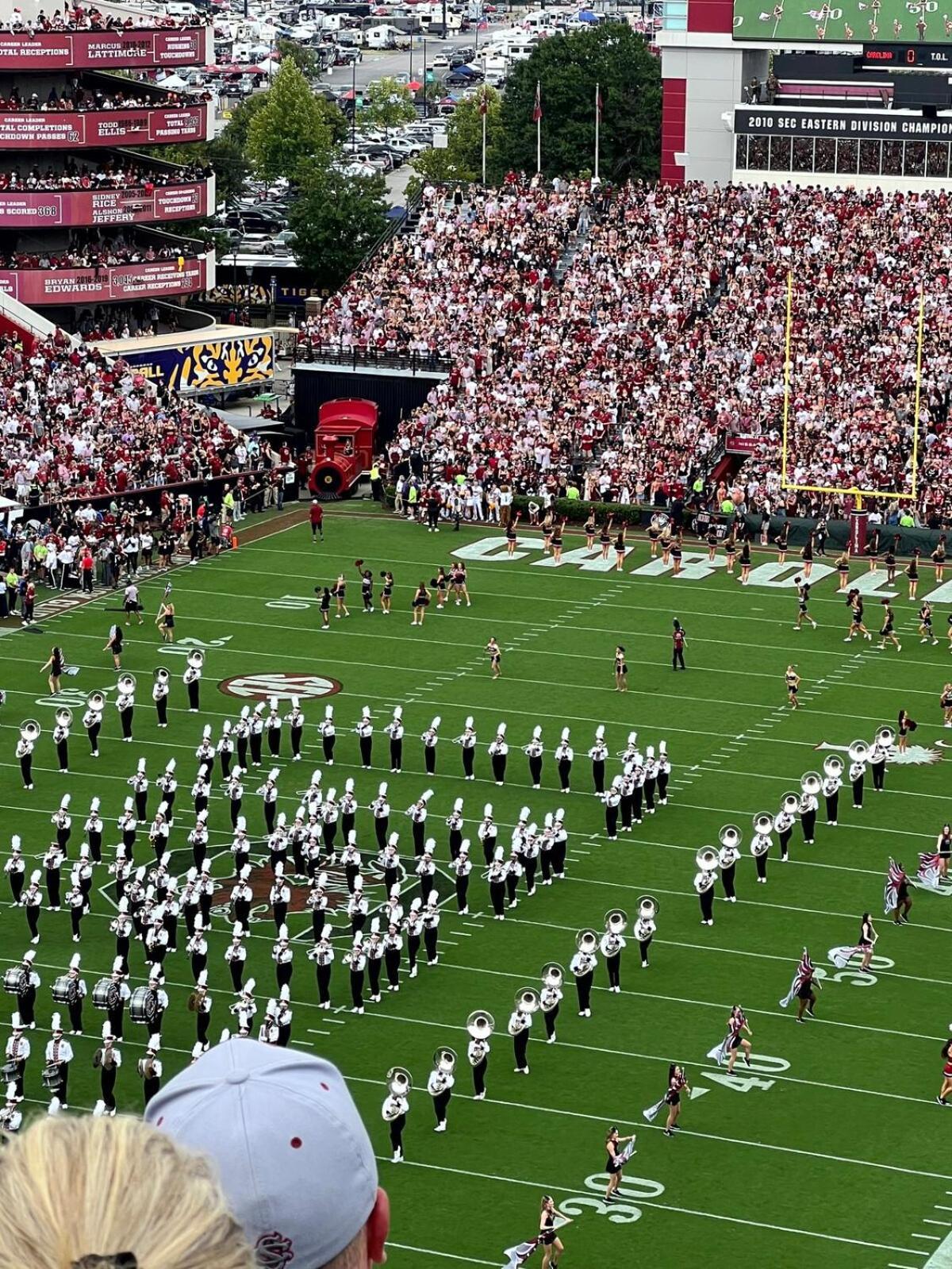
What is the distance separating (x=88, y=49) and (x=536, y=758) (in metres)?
24.8

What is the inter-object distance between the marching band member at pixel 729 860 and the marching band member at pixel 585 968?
3.09 m

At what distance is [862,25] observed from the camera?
50.2 m

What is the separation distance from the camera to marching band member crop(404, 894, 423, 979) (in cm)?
2206

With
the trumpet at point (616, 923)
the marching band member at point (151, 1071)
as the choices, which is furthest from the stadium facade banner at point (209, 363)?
the marching band member at point (151, 1071)

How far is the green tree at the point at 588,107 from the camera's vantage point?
6731 cm

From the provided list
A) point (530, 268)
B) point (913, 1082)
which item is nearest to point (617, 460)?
point (530, 268)

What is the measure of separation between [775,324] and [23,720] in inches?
738

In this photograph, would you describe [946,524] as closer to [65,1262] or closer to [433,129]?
[65,1262]

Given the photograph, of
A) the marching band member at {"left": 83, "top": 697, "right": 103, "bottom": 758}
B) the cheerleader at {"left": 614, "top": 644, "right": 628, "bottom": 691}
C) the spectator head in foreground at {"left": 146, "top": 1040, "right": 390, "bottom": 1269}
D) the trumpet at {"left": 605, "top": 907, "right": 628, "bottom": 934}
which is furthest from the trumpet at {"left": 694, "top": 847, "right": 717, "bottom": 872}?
the spectator head in foreground at {"left": 146, "top": 1040, "right": 390, "bottom": 1269}

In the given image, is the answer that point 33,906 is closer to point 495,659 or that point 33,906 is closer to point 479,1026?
point 479,1026

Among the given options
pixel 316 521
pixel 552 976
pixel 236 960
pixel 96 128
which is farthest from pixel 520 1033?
pixel 96 128

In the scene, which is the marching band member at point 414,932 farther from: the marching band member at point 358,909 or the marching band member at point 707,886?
the marching band member at point 707,886

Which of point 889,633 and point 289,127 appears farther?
point 289,127

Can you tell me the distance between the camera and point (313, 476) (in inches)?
1750
